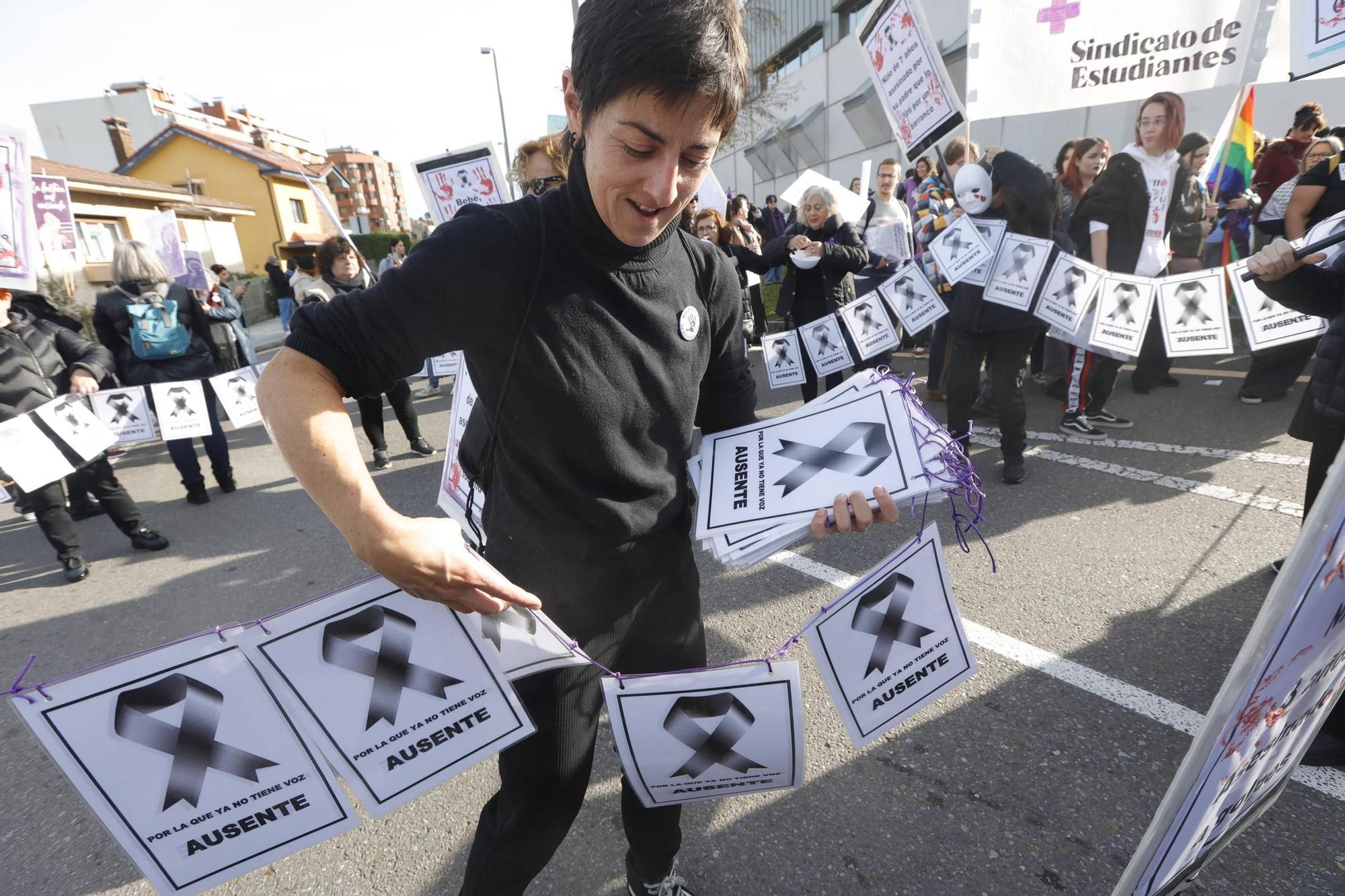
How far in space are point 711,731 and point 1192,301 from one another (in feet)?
14.7

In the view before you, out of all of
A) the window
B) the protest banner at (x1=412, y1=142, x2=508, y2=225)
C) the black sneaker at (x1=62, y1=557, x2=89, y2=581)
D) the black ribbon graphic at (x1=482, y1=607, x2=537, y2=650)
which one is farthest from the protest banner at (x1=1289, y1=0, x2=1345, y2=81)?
the window

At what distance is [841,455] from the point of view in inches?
54.9

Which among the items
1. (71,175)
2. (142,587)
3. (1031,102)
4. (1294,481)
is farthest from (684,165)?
(71,175)

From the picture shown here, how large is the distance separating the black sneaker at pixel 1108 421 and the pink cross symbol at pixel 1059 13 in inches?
110

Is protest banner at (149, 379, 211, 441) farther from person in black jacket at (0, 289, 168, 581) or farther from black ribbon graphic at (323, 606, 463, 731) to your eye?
black ribbon graphic at (323, 606, 463, 731)

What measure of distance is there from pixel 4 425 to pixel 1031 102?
6615mm

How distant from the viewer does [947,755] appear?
7.38 feet

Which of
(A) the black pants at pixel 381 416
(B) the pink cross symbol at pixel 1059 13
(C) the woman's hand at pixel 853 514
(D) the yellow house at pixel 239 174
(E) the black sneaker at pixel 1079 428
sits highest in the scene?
(D) the yellow house at pixel 239 174

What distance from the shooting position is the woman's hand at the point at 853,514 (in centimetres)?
124

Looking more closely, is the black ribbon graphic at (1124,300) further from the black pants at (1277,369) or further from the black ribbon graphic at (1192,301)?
the black pants at (1277,369)

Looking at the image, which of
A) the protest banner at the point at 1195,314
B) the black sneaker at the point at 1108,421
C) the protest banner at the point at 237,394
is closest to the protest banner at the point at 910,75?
the protest banner at the point at 1195,314

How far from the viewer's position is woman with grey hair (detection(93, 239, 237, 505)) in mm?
4695

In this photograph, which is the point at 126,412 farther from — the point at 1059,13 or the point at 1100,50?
the point at 1100,50

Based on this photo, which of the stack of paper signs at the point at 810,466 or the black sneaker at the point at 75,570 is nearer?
the stack of paper signs at the point at 810,466
